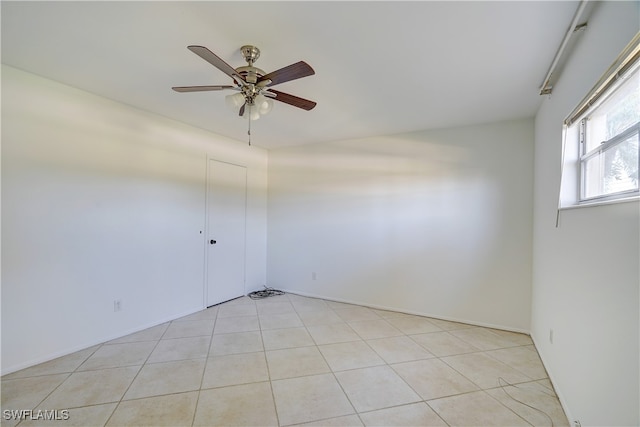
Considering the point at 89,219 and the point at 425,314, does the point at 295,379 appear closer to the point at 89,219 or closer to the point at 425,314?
the point at 425,314

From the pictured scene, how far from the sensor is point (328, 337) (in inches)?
118

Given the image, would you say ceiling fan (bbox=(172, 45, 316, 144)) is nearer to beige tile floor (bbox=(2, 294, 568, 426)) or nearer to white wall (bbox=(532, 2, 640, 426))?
white wall (bbox=(532, 2, 640, 426))

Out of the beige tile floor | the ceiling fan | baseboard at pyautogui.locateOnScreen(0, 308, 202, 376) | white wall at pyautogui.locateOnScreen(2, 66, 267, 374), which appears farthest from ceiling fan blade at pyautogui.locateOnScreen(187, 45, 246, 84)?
baseboard at pyautogui.locateOnScreen(0, 308, 202, 376)

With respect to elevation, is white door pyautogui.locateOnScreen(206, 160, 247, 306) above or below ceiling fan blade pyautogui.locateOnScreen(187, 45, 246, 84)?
below

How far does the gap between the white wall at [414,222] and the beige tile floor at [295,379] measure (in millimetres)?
594

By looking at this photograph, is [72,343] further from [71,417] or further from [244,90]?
[244,90]

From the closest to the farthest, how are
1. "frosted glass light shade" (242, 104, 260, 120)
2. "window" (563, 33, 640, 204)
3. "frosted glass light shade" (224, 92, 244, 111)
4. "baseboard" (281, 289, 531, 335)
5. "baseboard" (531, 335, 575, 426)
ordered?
"window" (563, 33, 640, 204)
"baseboard" (531, 335, 575, 426)
"frosted glass light shade" (224, 92, 244, 111)
"frosted glass light shade" (242, 104, 260, 120)
"baseboard" (281, 289, 531, 335)

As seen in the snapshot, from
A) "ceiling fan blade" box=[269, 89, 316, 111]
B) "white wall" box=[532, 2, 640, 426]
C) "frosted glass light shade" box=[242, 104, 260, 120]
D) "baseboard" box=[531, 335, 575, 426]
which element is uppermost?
"ceiling fan blade" box=[269, 89, 316, 111]

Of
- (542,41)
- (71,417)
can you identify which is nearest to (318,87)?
(542,41)

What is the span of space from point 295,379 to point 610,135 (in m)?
2.67

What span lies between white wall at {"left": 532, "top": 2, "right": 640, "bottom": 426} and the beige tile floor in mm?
443

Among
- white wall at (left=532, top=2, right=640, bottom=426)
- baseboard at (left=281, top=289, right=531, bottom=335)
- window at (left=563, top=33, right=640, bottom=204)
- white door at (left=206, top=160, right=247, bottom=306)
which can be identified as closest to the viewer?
white wall at (left=532, top=2, right=640, bottom=426)

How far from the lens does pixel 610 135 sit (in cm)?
154

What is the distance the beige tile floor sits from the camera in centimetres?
179
